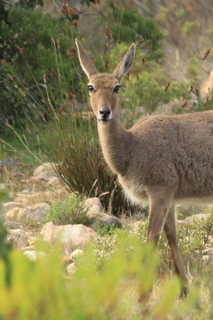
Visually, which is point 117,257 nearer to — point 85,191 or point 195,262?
→ point 195,262

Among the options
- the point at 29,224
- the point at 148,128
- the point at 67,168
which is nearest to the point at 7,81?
the point at 67,168

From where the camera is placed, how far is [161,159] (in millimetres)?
6145

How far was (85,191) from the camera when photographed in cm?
846

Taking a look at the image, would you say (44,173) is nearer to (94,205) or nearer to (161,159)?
(94,205)

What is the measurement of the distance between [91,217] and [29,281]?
5.77 metres

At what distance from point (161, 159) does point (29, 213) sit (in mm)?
2248

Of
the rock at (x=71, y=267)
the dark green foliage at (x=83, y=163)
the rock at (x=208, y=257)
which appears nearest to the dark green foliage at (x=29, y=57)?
the dark green foliage at (x=83, y=163)

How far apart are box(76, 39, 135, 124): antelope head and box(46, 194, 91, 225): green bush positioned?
1313 millimetres

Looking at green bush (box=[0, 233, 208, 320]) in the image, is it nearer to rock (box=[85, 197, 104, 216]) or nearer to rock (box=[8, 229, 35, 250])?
rock (box=[8, 229, 35, 250])

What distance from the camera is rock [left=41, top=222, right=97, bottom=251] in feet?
22.1

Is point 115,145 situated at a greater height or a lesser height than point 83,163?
greater

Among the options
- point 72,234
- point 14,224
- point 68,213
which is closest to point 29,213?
point 14,224

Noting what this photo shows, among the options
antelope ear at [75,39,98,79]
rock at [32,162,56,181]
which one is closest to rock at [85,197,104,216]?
rock at [32,162,56,181]

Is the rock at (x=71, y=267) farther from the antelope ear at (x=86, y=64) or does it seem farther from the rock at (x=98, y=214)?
the antelope ear at (x=86, y=64)
